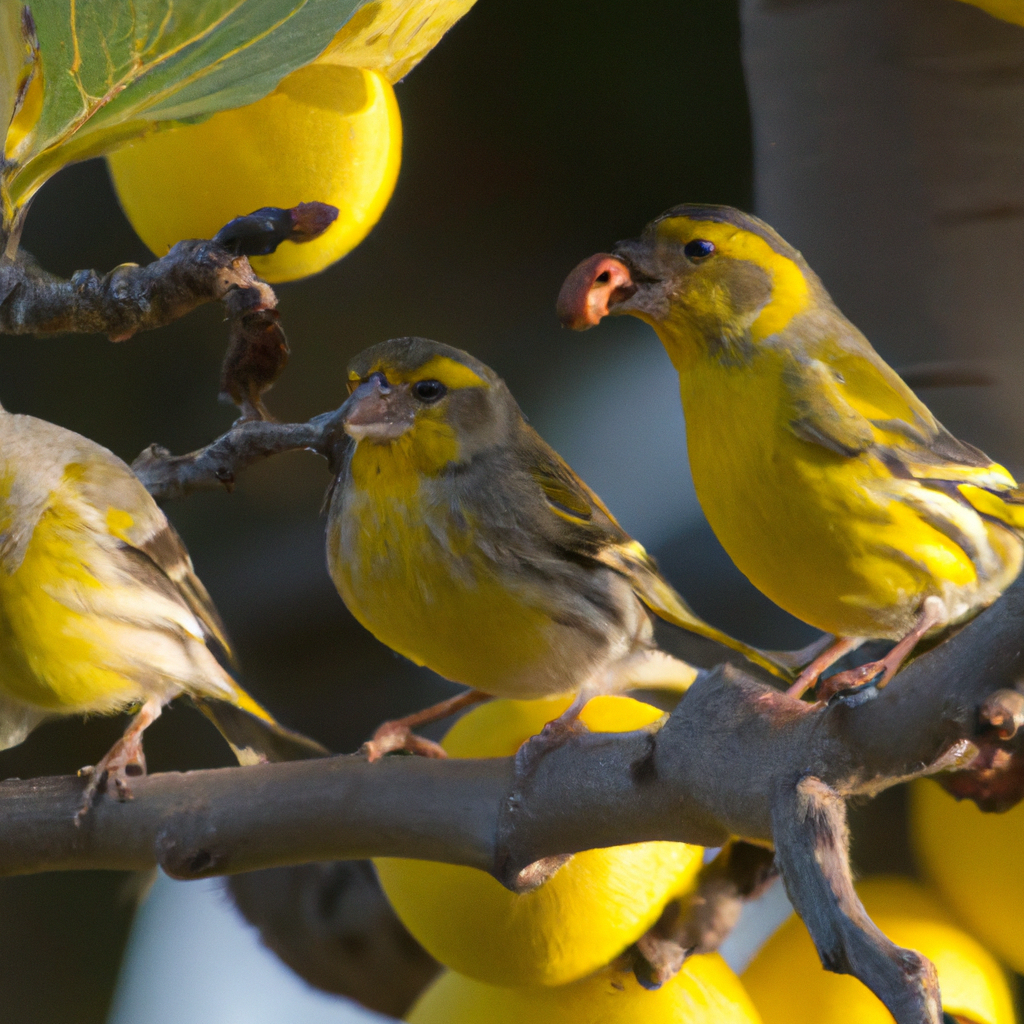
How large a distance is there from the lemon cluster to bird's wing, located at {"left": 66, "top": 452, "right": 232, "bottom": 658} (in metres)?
0.18

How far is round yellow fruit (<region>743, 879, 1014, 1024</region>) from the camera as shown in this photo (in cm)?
41

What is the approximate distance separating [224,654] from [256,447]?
0.12m

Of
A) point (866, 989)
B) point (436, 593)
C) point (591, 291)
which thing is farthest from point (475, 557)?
point (866, 989)

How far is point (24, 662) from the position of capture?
1.56ft

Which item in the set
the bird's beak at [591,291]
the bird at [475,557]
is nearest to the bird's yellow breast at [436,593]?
the bird at [475,557]

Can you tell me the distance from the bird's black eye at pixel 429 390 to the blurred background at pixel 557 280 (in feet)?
0.31

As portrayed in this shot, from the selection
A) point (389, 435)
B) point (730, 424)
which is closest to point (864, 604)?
point (730, 424)

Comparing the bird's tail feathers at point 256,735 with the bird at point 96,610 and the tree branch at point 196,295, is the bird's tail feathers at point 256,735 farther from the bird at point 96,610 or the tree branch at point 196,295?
the tree branch at point 196,295

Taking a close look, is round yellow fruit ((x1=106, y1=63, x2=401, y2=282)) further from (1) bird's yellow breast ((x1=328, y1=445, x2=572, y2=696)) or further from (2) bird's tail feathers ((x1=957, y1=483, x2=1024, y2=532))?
(2) bird's tail feathers ((x1=957, y1=483, x2=1024, y2=532))

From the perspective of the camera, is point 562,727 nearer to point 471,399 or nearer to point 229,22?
point 471,399

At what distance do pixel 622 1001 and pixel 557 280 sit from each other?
32cm

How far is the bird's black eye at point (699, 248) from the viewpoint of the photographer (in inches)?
15.2

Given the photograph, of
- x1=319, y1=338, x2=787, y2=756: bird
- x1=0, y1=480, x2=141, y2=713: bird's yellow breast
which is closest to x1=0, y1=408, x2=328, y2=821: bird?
x1=0, y1=480, x2=141, y2=713: bird's yellow breast

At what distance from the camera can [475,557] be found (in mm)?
434
